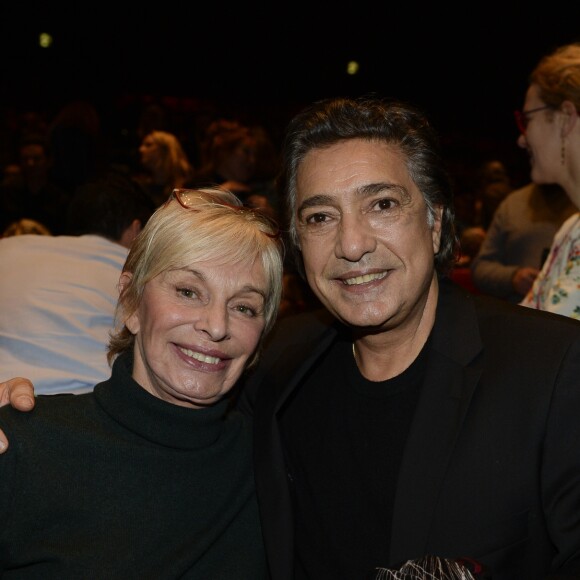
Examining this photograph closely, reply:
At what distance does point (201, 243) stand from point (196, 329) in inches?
8.8

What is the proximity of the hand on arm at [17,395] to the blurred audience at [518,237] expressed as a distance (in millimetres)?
2619

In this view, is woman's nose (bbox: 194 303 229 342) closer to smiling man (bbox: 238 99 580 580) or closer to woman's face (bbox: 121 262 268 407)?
woman's face (bbox: 121 262 268 407)

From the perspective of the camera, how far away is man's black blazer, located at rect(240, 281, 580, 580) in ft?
5.56

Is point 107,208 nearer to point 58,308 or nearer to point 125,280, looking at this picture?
point 58,308

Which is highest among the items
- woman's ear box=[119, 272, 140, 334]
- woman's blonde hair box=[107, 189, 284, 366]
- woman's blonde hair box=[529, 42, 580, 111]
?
woman's blonde hair box=[529, 42, 580, 111]

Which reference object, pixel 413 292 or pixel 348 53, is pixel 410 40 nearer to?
pixel 348 53

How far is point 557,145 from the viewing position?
9.43 ft

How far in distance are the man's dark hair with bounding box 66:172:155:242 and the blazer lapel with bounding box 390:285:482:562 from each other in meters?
1.86

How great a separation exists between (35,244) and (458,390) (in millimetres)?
1852

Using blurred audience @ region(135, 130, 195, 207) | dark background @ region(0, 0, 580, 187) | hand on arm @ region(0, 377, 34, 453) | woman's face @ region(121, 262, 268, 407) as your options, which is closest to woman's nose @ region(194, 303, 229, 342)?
woman's face @ region(121, 262, 268, 407)

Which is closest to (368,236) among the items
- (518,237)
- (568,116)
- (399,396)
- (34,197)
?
(399,396)

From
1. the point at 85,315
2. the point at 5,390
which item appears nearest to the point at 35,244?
the point at 85,315

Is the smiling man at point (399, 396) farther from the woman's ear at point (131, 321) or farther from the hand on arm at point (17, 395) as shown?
the woman's ear at point (131, 321)

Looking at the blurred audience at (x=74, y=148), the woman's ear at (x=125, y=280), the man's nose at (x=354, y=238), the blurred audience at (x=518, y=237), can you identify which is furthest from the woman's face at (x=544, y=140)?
the blurred audience at (x=74, y=148)
